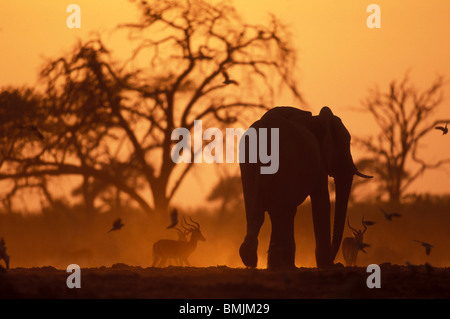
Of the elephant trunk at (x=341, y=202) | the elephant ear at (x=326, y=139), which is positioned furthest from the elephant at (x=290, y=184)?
the elephant trunk at (x=341, y=202)

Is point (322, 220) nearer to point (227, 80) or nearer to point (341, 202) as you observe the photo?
point (341, 202)

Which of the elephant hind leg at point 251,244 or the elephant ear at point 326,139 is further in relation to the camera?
the elephant ear at point 326,139

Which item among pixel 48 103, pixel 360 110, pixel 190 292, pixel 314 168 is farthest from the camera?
pixel 360 110

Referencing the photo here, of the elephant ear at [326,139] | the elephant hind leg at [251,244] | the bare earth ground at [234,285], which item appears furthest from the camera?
the elephant ear at [326,139]

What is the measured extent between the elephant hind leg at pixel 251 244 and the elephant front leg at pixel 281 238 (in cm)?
29

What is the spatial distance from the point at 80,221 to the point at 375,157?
41.0 ft

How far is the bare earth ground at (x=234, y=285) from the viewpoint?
15.4m

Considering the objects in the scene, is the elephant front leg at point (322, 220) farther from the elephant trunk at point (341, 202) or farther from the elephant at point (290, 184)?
the elephant trunk at point (341, 202)

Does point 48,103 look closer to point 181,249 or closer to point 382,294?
point 181,249

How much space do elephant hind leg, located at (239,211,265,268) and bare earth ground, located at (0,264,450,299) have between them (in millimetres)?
381

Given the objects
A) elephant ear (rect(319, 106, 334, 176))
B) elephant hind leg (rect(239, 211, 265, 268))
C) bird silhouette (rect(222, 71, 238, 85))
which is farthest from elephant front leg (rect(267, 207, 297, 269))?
bird silhouette (rect(222, 71, 238, 85))

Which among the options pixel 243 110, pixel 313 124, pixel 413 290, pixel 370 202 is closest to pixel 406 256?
pixel 370 202

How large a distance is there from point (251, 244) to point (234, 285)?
109 inches

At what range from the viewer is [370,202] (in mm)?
40438
